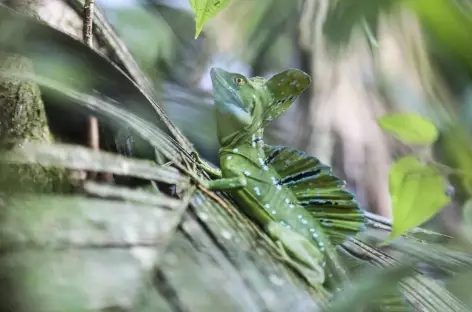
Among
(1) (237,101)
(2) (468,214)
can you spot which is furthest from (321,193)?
(2) (468,214)

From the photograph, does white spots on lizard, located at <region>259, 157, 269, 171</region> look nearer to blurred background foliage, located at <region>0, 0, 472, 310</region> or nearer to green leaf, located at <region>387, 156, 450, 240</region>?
blurred background foliage, located at <region>0, 0, 472, 310</region>

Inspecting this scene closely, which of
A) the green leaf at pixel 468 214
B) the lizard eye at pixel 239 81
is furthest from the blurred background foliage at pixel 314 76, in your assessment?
the lizard eye at pixel 239 81

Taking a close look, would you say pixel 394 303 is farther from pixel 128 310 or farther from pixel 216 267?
pixel 128 310

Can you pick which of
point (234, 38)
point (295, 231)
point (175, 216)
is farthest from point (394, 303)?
point (234, 38)

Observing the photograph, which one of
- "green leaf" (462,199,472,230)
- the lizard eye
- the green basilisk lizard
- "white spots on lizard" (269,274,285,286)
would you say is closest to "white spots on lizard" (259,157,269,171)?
the green basilisk lizard

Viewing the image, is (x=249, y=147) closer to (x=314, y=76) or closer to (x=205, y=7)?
(x=205, y=7)

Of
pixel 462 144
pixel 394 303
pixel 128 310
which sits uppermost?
pixel 462 144
